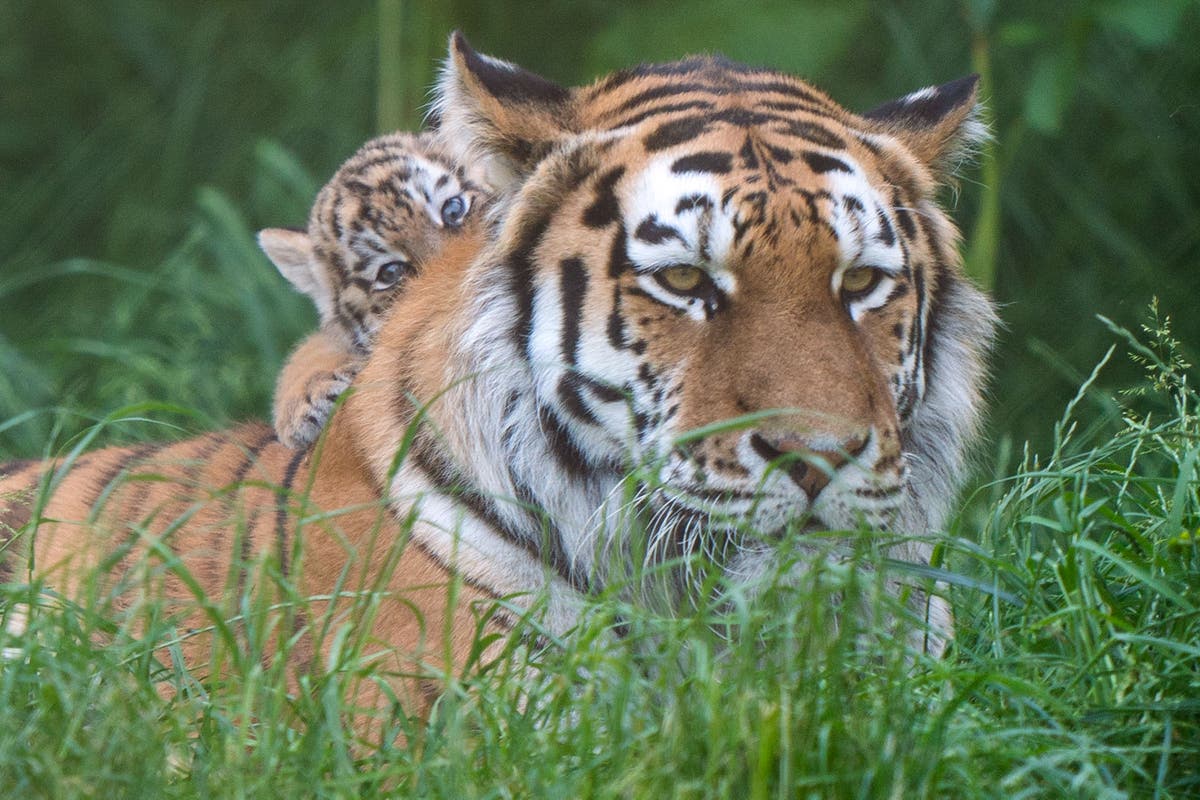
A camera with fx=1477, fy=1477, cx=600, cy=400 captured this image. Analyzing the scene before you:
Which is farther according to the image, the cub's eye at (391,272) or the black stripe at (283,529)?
the cub's eye at (391,272)

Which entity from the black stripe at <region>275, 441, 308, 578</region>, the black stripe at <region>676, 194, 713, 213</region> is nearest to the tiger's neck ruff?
the black stripe at <region>676, 194, 713, 213</region>

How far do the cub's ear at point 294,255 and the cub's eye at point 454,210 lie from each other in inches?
18.5

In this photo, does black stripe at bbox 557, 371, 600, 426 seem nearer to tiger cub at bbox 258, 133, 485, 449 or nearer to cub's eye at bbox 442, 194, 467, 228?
tiger cub at bbox 258, 133, 485, 449

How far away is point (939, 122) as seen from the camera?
278 cm

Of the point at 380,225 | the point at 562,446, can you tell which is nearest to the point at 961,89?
the point at 562,446

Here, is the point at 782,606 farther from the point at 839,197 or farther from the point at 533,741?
the point at 839,197

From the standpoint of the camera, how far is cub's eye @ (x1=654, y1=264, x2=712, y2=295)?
242 centimetres

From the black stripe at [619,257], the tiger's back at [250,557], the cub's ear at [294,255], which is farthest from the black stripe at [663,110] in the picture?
the cub's ear at [294,255]

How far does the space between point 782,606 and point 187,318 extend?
3484 millimetres

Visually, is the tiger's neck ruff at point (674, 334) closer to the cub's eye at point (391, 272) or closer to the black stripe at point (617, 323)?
the black stripe at point (617, 323)

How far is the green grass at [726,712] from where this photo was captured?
1.76 metres

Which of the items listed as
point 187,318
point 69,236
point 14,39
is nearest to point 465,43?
point 187,318

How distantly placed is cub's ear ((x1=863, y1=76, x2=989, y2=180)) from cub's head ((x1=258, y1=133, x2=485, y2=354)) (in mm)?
989

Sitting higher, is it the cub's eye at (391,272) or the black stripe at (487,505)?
the cub's eye at (391,272)
